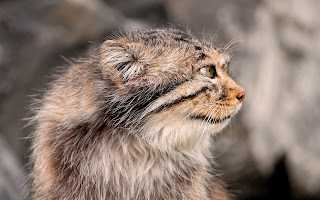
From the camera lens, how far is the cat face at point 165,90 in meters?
2.69

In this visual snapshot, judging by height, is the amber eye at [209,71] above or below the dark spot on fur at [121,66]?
above

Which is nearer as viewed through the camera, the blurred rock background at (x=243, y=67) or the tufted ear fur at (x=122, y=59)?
the tufted ear fur at (x=122, y=59)

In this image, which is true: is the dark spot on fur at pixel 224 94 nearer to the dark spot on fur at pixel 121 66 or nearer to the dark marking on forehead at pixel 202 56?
the dark marking on forehead at pixel 202 56

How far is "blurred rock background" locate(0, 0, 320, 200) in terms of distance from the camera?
5086mm

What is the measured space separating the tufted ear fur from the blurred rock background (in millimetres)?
2326

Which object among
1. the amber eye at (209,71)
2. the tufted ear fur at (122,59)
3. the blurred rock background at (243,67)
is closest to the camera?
the tufted ear fur at (122,59)

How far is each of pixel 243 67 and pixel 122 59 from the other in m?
2.89

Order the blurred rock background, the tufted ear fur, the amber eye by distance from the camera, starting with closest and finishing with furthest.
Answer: the tufted ear fur < the amber eye < the blurred rock background

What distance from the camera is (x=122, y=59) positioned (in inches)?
105

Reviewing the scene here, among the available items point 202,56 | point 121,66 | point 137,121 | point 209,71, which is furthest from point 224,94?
point 121,66

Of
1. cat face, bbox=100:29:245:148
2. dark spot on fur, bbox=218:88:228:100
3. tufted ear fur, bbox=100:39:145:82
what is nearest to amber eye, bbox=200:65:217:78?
cat face, bbox=100:29:245:148

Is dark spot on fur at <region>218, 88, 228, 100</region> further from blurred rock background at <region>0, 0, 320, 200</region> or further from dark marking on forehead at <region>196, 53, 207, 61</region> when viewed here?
blurred rock background at <region>0, 0, 320, 200</region>

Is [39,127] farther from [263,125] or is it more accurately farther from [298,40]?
[298,40]

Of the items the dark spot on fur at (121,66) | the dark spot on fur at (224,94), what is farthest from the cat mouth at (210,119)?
the dark spot on fur at (121,66)
